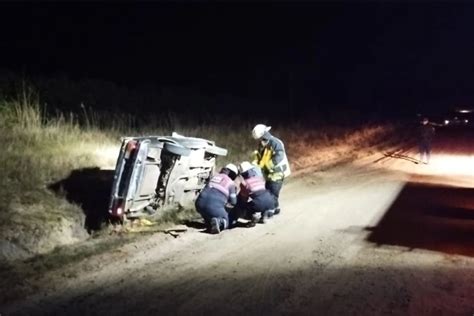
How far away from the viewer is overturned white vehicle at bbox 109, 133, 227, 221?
9859 millimetres

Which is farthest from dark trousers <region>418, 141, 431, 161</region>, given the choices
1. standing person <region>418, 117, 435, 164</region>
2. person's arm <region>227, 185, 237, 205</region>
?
person's arm <region>227, 185, 237, 205</region>

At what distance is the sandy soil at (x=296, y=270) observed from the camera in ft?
21.4

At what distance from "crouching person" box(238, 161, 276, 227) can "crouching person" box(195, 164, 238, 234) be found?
1.31ft

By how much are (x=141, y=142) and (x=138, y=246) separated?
1.80m

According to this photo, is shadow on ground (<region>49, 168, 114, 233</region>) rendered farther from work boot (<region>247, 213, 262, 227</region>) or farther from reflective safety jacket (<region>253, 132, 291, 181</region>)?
reflective safety jacket (<region>253, 132, 291, 181</region>)

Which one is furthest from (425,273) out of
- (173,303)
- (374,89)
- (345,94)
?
(374,89)

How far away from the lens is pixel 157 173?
10.6 meters

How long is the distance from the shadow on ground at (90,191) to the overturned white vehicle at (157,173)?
2.22 ft

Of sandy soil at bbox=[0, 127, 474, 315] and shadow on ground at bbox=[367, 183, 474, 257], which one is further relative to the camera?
shadow on ground at bbox=[367, 183, 474, 257]

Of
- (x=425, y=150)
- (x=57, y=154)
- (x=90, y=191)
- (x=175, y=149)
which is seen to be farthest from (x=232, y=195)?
(x=425, y=150)

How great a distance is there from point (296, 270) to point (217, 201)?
9.25 feet

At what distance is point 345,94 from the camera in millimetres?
57156

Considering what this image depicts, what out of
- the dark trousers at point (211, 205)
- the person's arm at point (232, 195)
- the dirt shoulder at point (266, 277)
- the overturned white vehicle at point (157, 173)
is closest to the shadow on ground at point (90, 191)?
the overturned white vehicle at point (157, 173)

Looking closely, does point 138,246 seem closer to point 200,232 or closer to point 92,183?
point 200,232
